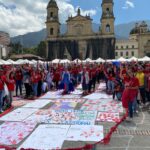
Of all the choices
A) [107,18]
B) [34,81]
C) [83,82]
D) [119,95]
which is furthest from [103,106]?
[107,18]

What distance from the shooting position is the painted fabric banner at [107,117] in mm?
11273

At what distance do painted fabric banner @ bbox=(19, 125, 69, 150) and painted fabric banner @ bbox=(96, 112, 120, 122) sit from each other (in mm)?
1679

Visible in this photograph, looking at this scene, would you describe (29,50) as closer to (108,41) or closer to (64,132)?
(108,41)

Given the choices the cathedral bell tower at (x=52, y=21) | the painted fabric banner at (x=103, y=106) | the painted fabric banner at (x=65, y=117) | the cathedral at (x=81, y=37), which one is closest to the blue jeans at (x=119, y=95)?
the painted fabric banner at (x=103, y=106)

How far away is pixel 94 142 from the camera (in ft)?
27.8

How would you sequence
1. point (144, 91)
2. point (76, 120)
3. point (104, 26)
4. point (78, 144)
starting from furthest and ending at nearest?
point (104, 26), point (144, 91), point (76, 120), point (78, 144)

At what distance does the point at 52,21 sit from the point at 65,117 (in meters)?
76.0

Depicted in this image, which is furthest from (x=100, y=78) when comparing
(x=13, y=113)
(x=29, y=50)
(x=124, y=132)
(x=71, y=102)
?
(x=29, y=50)

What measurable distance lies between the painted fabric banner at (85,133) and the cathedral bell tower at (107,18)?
73845 millimetres

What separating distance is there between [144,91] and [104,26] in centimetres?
6919

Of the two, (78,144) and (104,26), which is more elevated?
(104,26)

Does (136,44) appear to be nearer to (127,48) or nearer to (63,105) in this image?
(127,48)

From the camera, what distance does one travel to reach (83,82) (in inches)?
795

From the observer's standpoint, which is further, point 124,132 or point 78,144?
point 124,132
